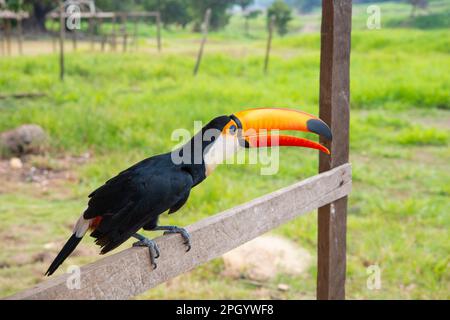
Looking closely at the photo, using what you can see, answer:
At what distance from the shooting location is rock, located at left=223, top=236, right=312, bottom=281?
372 cm

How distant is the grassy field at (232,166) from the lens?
12.3 feet

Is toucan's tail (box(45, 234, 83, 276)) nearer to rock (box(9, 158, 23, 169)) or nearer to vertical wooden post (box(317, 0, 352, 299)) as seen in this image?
vertical wooden post (box(317, 0, 352, 299))

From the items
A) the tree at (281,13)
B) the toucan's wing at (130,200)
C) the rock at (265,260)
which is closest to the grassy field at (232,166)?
the rock at (265,260)

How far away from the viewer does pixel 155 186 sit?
169 cm

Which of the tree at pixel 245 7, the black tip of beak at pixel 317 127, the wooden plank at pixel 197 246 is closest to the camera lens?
the wooden plank at pixel 197 246

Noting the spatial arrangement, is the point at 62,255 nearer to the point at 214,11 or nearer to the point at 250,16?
the point at 214,11

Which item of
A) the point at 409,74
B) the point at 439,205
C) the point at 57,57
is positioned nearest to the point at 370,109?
the point at 409,74

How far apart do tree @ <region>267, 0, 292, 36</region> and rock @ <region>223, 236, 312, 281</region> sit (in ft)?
43.1

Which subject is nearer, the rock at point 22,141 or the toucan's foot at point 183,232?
the toucan's foot at point 183,232

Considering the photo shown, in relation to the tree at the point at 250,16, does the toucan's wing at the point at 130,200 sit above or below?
below

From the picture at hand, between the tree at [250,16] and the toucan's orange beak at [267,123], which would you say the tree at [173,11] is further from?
the toucan's orange beak at [267,123]

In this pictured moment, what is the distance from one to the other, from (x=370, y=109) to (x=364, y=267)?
4.84 meters

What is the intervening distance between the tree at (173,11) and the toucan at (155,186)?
14919 millimetres
